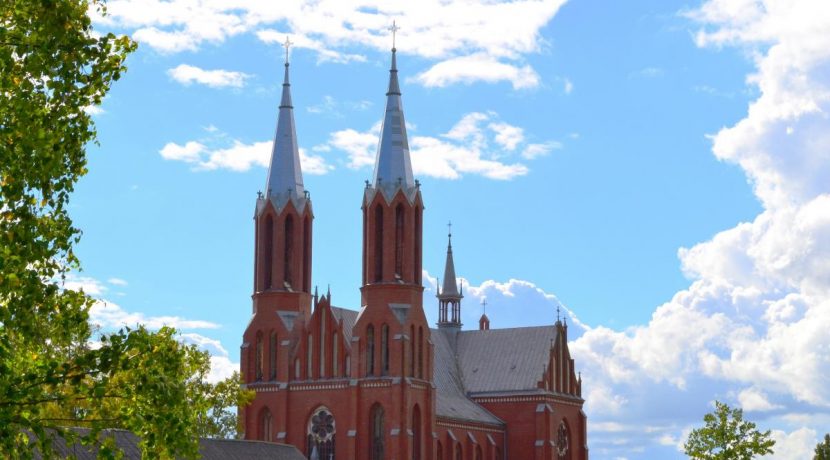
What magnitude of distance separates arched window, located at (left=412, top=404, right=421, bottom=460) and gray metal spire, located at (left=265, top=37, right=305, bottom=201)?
54.0 ft

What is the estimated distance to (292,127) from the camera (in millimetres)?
90250

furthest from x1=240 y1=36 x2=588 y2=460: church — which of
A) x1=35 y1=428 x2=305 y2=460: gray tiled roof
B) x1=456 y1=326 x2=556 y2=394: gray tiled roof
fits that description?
Answer: x1=35 y1=428 x2=305 y2=460: gray tiled roof

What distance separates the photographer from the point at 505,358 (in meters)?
101

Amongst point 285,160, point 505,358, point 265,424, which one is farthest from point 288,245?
point 505,358

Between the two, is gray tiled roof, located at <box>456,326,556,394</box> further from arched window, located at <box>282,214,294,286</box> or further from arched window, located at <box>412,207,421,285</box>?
arched window, located at <box>282,214,294,286</box>

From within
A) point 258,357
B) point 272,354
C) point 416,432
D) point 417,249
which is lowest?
point 416,432

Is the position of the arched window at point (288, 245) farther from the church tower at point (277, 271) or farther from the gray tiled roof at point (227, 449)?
the gray tiled roof at point (227, 449)

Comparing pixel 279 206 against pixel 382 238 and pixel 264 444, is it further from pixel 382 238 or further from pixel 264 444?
pixel 264 444

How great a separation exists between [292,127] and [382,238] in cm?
1117

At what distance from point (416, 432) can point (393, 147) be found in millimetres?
18404

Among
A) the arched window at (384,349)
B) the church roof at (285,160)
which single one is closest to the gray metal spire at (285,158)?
the church roof at (285,160)

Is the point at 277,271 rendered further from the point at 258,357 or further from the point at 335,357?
the point at 335,357

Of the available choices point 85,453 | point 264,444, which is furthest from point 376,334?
point 85,453

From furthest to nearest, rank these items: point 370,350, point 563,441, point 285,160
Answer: point 563,441 → point 285,160 → point 370,350
